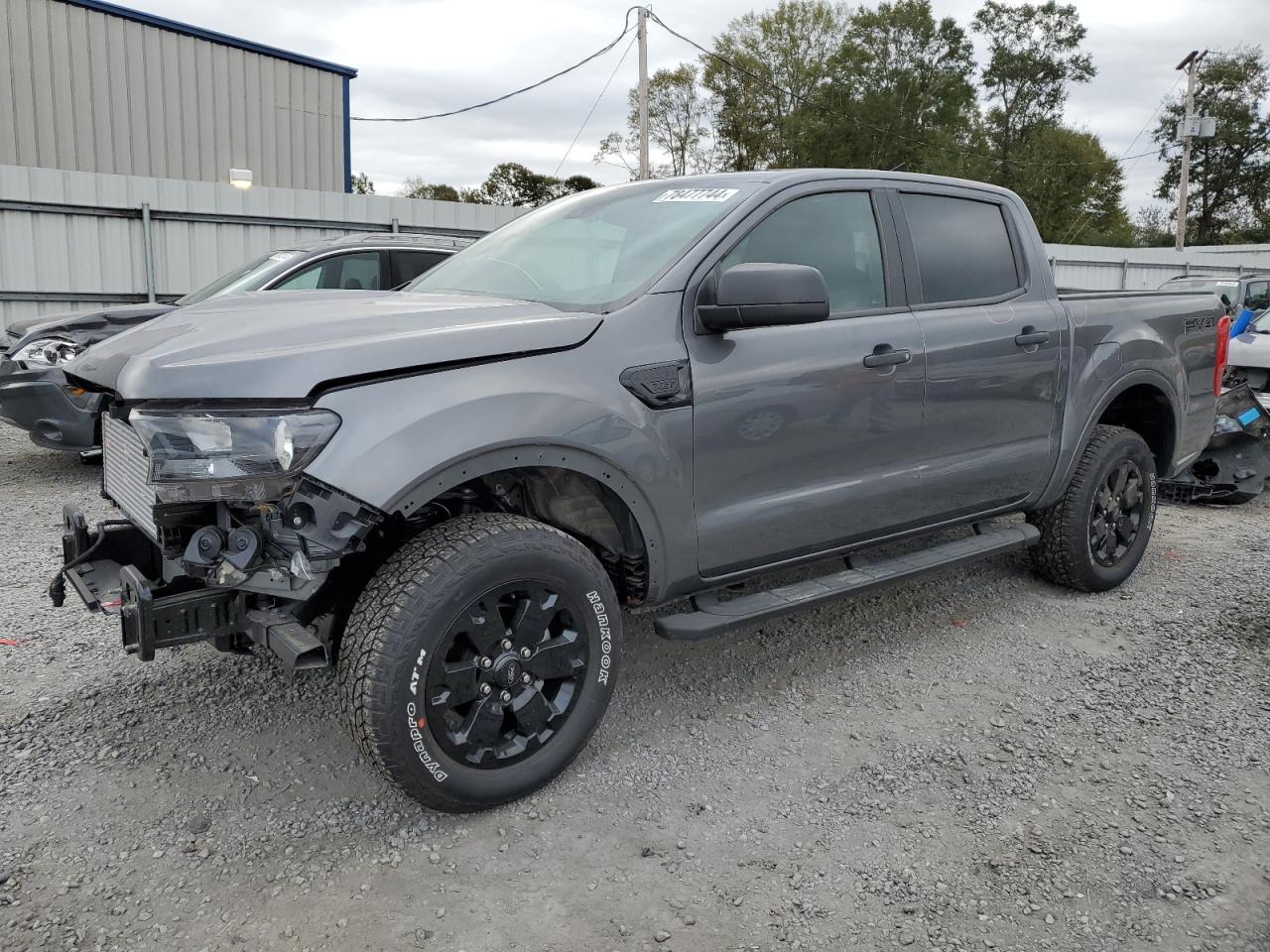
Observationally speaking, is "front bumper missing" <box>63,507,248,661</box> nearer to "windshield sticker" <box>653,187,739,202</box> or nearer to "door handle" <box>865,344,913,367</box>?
"windshield sticker" <box>653,187,739,202</box>

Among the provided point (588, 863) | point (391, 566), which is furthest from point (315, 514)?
point (588, 863)

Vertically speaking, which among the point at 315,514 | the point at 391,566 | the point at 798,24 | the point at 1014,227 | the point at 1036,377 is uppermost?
the point at 798,24

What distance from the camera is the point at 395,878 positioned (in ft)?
8.44

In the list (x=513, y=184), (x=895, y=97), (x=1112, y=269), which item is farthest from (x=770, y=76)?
(x=1112, y=269)

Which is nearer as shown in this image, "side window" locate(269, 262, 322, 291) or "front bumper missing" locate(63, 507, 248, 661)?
"front bumper missing" locate(63, 507, 248, 661)

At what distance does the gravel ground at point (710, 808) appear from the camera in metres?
2.42

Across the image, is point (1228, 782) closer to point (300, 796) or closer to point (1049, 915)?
point (1049, 915)

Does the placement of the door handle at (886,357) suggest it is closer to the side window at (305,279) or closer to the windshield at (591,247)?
the windshield at (591,247)

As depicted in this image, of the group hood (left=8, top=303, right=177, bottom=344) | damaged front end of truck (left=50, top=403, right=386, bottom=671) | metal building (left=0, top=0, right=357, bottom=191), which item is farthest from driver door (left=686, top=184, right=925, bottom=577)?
metal building (left=0, top=0, right=357, bottom=191)

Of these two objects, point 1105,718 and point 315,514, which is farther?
point 1105,718

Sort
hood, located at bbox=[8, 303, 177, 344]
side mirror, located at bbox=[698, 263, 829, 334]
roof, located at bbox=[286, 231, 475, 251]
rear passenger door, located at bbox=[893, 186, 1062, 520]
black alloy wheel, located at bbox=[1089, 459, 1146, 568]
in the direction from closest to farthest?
1. side mirror, located at bbox=[698, 263, 829, 334]
2. rear passenger door, located at bbox=[893, 186, 1062, 520]
3. black alloy wheel, located at bbox=[1089, 459, 1146, 568]
4. hood, located at bbox=[8, 303, 177, 344]
5. roof, located at bbox=[286, 231, 475, 251]

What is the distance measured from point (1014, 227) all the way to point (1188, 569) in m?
2.24

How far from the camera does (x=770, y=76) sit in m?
49.9

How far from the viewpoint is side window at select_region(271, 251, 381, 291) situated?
6.96 metres
